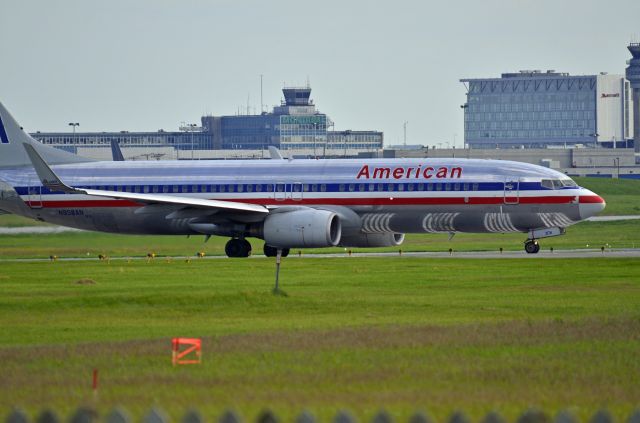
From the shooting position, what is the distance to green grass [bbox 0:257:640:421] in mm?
20750

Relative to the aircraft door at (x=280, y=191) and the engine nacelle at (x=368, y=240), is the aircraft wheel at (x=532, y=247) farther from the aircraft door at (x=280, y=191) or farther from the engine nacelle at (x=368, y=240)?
the aircraft door at (x=280, y=191)

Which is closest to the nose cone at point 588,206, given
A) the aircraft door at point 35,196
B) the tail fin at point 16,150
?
the tail fin at point 16,150

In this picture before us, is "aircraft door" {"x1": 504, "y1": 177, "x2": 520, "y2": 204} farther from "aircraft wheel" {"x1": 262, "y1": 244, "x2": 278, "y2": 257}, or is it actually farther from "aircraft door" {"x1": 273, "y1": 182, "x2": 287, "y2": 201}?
"aircraft wheel" {"x1": 262, "y1": 244, "x2": 278, "y2": 257}

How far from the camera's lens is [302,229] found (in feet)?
184

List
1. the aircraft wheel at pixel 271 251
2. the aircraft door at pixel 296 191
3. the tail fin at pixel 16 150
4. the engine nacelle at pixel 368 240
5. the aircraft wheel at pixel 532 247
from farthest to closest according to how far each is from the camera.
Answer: the tail fin at pixel 16 150 < the engine nacelle at pixel 368 240 < the aircraft wheel at pixel 271 251 < the aircraft door at pixel 296 191 < the aircraft wheel at pixel 532 247

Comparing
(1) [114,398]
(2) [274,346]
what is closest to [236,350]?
(2) [274,346]

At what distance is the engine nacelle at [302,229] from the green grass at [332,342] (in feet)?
35.3

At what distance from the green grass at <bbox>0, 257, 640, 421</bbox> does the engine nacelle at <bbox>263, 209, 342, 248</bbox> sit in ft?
35.3

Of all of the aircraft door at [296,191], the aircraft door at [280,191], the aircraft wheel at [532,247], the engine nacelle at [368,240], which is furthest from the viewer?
the engine nacelle at [368,240]

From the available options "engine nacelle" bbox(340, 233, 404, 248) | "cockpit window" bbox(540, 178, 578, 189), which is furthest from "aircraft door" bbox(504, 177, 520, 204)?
"engine nacelle" bbox(340, 233, 404, 248)

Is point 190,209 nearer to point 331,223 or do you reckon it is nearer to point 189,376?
point 331,223

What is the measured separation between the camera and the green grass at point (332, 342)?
2075cm

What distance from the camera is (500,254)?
59.6 metres

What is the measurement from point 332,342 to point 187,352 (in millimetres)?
3268
